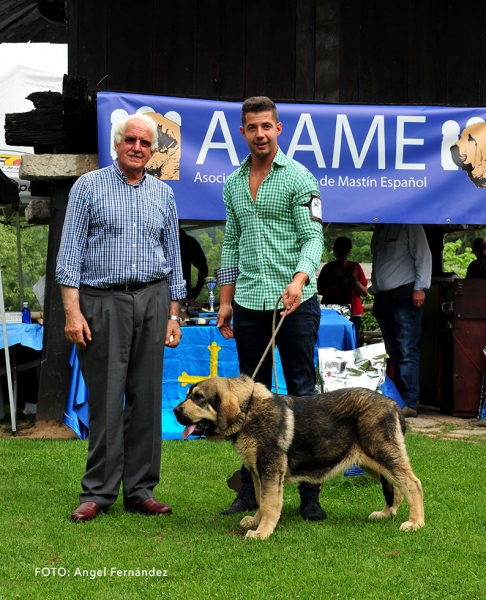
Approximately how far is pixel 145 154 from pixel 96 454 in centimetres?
167

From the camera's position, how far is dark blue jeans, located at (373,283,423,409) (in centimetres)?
856

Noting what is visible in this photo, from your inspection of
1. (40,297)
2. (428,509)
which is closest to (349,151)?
(40,297)

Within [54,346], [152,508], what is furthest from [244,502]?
[54,346]

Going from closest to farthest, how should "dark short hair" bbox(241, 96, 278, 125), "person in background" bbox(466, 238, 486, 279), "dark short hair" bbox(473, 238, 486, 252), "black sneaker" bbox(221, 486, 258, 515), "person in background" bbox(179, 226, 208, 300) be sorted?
"dark short hair" bbox(241, 96, 278, 125) < "black sneaker" bbox(221, 486, 258, 515) < "person in background" bbox(179, 226, 208, 300) < "person in background" bbox(466, 238, 486, 279) < "dark short hair" bbox(473, 238, 486, 252)

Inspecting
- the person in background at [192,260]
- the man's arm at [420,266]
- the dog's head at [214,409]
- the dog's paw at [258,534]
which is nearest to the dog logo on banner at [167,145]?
the person in background at [192,260]

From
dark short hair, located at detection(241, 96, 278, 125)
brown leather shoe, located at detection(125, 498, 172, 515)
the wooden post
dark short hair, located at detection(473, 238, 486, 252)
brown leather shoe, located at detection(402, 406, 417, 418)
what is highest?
dark short hair, located at detection(241, 96, 278, 125)

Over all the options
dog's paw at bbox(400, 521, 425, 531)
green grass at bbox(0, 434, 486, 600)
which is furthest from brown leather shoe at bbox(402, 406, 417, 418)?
dog's paw at bbox(400, 521, 425, 531)

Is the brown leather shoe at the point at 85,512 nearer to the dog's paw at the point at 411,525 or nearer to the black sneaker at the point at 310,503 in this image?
the black sneaker at the point at 310,503

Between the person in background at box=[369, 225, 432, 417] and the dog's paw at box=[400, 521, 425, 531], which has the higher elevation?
the person in background at box=[369, 225, 432, 417]

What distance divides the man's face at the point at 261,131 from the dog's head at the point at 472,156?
12.6 ft

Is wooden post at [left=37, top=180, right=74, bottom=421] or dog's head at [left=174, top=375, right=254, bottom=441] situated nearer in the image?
dog's head at [left=174, top=375, right=254, bottom=441]

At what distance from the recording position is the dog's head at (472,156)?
7.77m

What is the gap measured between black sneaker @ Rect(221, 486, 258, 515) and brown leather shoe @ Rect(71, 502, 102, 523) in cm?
70

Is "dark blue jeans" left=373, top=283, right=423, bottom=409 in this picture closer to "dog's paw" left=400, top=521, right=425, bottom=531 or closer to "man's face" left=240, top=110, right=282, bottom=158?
"dog's paw" left=400, top=521, right=425, bottom=531
